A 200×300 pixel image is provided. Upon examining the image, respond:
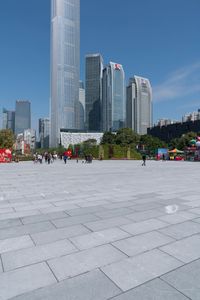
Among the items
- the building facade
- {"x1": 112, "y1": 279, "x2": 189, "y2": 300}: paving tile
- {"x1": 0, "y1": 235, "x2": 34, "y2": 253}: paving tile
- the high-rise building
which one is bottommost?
{"x1": 112, "y1": 279, "x2": 189, "y2": 300}: paving tile

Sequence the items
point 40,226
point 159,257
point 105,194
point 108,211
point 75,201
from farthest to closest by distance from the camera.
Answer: point 105,194
point 75,201
point 108,211
point 40,226
point 159,257

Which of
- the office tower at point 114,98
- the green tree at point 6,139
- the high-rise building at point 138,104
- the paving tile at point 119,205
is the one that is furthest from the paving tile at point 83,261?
the high-rise building at point 138,104

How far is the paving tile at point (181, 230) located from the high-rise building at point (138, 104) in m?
173

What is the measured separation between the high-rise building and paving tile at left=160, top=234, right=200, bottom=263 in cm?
17443

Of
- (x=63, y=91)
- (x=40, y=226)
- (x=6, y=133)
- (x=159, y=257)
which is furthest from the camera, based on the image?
(x=63, y=91)

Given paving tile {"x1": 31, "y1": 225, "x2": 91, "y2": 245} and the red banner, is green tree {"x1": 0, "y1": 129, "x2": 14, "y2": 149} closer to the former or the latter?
the red banner

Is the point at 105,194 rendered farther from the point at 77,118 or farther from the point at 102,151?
the point at 77,118

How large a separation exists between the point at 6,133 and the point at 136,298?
62024mm

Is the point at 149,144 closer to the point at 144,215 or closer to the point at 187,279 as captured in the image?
the point at 144,215

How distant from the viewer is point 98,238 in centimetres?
441

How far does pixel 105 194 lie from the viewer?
8961mm

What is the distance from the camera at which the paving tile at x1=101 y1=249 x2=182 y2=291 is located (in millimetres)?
3011

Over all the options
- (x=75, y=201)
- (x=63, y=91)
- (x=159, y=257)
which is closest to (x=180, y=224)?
(x=159, y=257)

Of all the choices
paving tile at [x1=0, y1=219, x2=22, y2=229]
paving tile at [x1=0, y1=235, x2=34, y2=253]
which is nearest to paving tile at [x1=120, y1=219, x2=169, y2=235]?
paving tile at [x1=0, y1=235, x2=34, y2=253]
